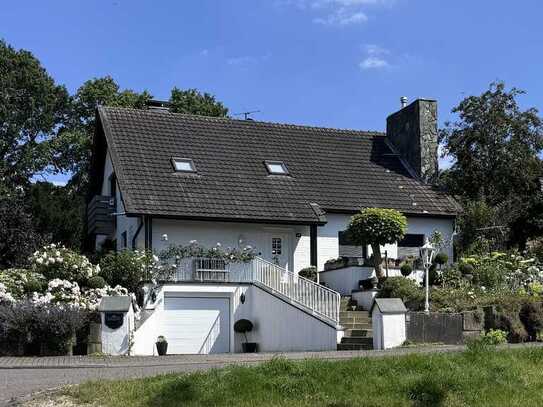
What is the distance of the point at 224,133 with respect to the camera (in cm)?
3169

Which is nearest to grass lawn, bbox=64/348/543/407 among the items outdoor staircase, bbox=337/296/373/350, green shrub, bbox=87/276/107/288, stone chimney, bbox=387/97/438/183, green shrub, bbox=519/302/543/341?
outdoor staircase, bbox=337/296/373/350

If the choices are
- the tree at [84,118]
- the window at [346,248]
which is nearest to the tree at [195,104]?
the tree at [84,118]

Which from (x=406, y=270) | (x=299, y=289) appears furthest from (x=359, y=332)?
(x=406, y=270)

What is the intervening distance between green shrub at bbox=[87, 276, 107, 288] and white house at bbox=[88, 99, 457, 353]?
1799 mm

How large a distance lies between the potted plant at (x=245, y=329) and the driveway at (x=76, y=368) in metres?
7.22

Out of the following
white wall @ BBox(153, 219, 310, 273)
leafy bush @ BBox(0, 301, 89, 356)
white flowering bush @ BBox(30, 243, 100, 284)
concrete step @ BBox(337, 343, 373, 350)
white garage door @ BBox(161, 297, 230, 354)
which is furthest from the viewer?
white wall @ BBox(153, 219, 310, 273)

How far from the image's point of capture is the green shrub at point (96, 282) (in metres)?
23.0

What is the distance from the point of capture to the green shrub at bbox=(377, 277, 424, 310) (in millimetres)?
23156

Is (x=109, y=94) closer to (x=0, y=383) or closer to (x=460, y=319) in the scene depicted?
(x=460, y=319)

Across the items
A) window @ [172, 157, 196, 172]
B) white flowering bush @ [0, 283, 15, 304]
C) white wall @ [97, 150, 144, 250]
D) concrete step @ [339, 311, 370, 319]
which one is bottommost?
concrete step @ [339, 311, 370, 319]

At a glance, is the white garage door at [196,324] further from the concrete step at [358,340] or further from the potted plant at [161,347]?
the concrete step at [358,340]

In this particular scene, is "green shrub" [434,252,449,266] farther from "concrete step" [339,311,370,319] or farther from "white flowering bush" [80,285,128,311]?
"white flowering bush" [80,285,128,311]

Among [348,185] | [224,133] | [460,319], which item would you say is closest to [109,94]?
[224,133]

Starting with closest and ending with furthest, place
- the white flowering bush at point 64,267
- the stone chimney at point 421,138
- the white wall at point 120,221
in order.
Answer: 1. the white flowering bush at point 64,267
2. the white wall at point 120,221
3. the stone chimney at point 421,138
